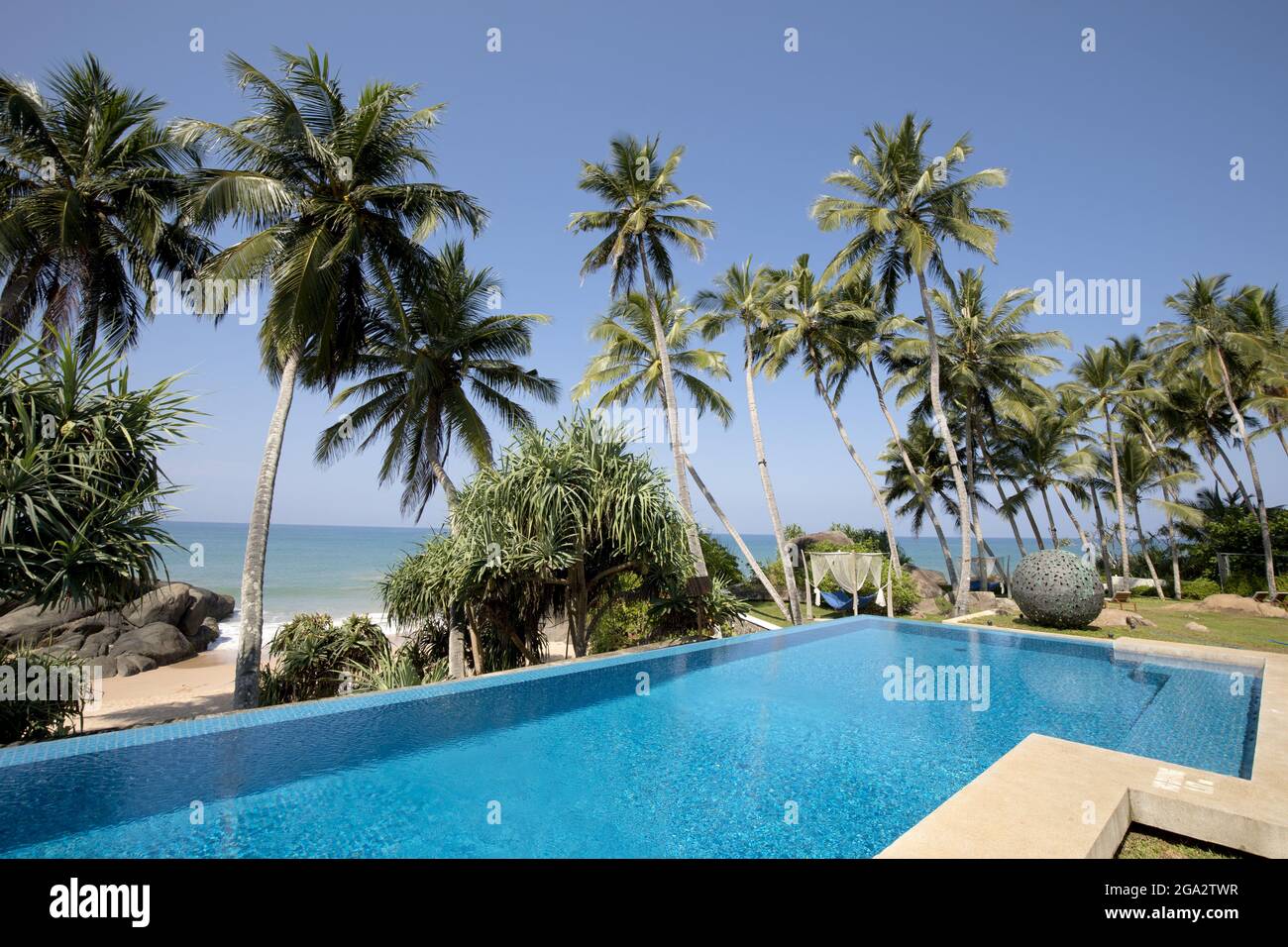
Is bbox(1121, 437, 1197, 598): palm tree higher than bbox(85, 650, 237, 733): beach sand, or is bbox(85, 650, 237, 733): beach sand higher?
bbox(1121, 437, 1197, 598): palm tree

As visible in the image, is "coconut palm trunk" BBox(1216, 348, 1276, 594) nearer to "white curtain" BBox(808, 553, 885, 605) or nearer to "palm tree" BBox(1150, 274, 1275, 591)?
"palm tree" BBox(1150, 274, 1275, 591)

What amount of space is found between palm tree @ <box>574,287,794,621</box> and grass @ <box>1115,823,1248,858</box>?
1562 cm

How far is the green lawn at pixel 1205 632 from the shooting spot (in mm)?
9469

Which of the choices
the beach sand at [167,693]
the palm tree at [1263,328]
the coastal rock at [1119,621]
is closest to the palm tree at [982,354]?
the palm tree at [1263,328]

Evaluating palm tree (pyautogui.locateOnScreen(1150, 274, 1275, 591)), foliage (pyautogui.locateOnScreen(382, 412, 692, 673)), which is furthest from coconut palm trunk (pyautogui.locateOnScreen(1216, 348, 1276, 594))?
foliage (pyautogui.locateOnScreen(382, 412, 692, 673))

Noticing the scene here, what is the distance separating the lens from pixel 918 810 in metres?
3.69

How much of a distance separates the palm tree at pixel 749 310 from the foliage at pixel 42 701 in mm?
14795

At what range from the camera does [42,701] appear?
235 inches

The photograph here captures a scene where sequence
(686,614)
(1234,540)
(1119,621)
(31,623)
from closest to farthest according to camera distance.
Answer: (686,614), (1119,621), (31,623), (1234,540)

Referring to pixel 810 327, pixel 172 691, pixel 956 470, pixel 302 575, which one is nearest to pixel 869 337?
pixel 810 327

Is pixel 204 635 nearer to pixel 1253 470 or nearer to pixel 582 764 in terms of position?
pixel 582 764

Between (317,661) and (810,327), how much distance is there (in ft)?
51.7

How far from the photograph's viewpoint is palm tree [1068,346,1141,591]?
22031 mm
